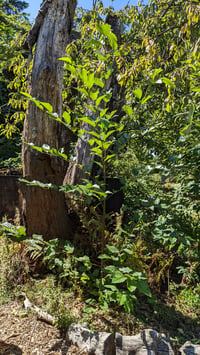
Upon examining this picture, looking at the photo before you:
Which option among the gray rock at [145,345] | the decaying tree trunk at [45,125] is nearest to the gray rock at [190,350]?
the gray rock at [145,345]

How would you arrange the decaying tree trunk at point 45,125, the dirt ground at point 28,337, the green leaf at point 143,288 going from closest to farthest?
the green leaf at point 143,288 < the dirt ground at point 28,337 < the decaying tree trunk at point 45,125

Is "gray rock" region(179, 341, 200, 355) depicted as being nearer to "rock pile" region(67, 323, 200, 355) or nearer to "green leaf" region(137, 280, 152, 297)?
"rock pile" region(67, 323, 200, 355)

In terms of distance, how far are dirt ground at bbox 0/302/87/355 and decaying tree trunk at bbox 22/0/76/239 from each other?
0.70 meters

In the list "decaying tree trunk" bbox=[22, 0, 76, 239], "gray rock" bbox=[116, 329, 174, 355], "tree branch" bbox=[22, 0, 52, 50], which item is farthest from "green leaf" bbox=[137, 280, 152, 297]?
"tree branch" bbox=[22, 0, 52, 50]

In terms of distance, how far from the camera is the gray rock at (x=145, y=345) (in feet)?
4.67

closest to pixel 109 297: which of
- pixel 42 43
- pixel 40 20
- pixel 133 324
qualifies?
pixel 133 324

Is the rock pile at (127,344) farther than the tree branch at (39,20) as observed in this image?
No

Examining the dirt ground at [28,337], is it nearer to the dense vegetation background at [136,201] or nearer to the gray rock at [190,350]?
the dense vegetation background at [136,201]

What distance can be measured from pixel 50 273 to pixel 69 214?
0.61m

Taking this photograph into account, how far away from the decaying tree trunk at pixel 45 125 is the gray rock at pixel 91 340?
0.90 metres

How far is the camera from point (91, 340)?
4.87ft

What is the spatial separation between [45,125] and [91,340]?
170 centimetres

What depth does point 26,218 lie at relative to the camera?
226 centimetres

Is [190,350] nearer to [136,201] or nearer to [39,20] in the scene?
[136,201]
